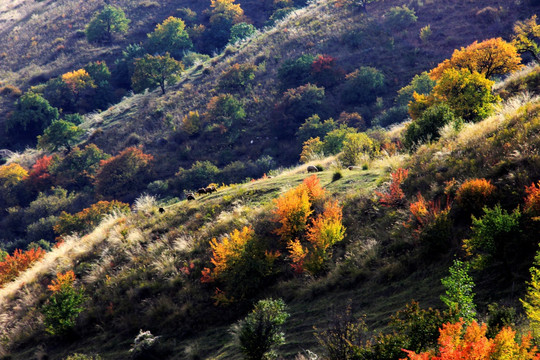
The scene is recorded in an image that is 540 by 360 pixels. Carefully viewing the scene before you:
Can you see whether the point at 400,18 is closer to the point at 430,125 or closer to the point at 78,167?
the point at 430,125

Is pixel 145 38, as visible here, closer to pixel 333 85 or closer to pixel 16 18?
pixel 16 18

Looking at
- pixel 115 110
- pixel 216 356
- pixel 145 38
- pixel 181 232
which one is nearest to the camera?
pixel 216 356

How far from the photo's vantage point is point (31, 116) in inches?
2363

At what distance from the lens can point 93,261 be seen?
16.4 m

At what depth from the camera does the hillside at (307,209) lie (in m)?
8.21

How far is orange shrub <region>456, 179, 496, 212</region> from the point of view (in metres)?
9.78

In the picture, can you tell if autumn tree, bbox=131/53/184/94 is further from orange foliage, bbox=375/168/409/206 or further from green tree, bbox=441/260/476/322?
green tree, bbox=441/260/476/322

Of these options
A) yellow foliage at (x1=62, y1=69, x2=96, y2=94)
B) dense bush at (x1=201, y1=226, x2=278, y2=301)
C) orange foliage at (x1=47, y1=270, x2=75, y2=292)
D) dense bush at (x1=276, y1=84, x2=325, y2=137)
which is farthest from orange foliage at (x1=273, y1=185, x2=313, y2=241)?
yellow foliage at (x1=62, y1=69, x2=96, y2=94)

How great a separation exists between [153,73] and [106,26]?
28.7 meters

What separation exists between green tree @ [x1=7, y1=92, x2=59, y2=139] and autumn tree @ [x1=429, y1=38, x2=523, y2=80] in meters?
58.1

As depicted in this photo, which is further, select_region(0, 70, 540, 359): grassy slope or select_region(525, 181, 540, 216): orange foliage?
select_region(0, 70, 540, 359): grassy slope

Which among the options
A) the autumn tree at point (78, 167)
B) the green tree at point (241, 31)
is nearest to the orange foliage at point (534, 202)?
the autumn tree at point (78, 167)

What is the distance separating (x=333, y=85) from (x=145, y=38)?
152ft

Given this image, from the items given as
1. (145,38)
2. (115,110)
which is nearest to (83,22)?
(145,38)
